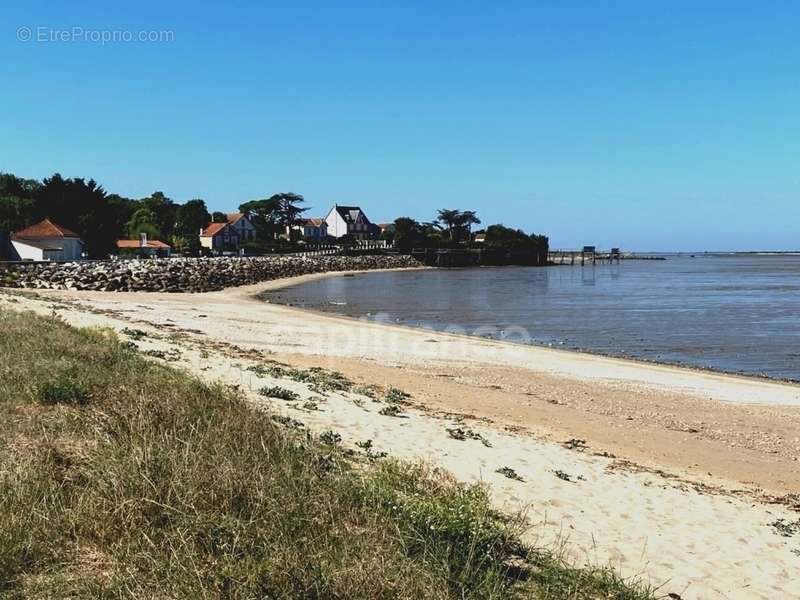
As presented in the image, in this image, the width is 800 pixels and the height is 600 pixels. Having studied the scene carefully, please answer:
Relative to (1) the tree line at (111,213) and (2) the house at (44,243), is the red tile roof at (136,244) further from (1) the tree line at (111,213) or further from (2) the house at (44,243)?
(2) the house at (44,243)

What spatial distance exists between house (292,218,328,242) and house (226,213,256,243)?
1500cm

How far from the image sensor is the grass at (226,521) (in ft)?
13.2

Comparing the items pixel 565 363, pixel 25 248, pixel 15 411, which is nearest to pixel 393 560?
pixel 15 411

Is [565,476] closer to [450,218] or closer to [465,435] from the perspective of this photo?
[465,435]

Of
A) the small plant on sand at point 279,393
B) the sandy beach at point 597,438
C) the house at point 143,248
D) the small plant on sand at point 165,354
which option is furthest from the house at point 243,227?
the small plant on sand at point 279,393

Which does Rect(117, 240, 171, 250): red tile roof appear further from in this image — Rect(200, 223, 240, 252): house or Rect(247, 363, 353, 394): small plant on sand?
Rect(247, 363, 353, 394): small plant on sand

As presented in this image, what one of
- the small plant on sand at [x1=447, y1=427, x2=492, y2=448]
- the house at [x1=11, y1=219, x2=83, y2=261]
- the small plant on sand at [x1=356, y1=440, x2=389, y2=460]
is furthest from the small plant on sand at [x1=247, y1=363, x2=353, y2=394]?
the house at [x1=11, y1=219, x2=83, y2=261]

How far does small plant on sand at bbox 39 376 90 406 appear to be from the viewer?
7.42 meters

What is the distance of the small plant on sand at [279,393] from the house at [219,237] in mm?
100010

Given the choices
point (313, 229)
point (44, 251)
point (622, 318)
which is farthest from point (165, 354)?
point (313, 229)

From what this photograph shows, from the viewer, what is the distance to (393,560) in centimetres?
433

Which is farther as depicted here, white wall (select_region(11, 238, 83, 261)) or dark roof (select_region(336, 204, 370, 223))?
dark roof (select_region(336, 204, 370, 223))

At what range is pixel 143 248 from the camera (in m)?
86.9

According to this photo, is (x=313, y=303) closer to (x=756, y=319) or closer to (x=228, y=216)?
(x=756, y=319)
